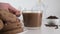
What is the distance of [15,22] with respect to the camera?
377 millimetres

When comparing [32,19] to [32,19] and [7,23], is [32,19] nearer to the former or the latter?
[32,19]

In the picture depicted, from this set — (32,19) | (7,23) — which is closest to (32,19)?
(32,19)

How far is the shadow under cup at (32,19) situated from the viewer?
525mm

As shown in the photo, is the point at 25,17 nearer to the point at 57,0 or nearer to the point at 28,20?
the point at 28,20

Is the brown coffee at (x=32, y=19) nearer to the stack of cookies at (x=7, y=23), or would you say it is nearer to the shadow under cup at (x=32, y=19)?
the shadow under cup at (x=32, y=19)

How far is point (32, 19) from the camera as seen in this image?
1.73 ft

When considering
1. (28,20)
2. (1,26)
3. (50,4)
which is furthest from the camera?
(50,4)

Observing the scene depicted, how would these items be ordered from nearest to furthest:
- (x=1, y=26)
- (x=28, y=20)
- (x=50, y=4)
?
1. (x=1, y=26)
2. (x=28, y=20)
3. (x=50, y=4)

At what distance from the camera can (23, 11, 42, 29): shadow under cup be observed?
0.53m

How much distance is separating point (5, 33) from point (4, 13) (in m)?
0.05

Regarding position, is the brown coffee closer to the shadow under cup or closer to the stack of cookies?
the shadow under cup

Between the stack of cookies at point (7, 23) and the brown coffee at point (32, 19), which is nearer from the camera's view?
the stack of cookies at point (7, 23)

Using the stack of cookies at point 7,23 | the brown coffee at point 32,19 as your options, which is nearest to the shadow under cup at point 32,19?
the brown coffee at point 32,19

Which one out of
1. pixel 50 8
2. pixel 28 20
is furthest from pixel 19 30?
pixel 50 8
